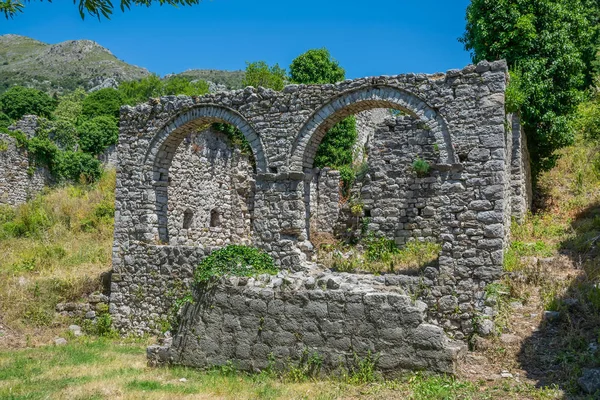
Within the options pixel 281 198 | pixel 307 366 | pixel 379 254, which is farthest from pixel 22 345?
pixel 379 254

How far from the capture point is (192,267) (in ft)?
37.1

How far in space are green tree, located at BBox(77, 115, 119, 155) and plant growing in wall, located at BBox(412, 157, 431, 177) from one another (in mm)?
17670

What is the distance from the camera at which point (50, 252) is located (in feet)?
48.8

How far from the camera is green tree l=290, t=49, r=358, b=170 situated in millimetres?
22656

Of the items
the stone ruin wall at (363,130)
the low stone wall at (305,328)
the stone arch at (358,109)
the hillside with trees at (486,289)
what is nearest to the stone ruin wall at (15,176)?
the hillside with trees at (486,289)

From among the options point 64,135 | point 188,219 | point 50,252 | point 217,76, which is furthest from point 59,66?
point 188,219

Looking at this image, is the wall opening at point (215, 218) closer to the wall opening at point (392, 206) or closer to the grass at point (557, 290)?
the wall opening at point (392, 206)

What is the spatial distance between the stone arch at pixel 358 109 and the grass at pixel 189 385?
4737 millimetres

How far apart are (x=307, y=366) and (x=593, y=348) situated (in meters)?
3.93

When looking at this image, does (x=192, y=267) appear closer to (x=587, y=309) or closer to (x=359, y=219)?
(x=359, y=219)

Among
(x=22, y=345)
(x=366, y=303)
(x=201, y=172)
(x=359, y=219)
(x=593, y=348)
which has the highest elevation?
(x=201, y=172)

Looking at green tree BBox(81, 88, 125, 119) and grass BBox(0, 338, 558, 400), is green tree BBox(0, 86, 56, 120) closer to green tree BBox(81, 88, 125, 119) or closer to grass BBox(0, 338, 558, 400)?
green tree BBox(81, 88, 125, 119)

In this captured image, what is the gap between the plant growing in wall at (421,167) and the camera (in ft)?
44.4

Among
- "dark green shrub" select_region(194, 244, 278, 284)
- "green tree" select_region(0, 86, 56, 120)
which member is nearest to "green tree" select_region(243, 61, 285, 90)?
"dark green shrub" select_region(194, 244, 278, 284)
